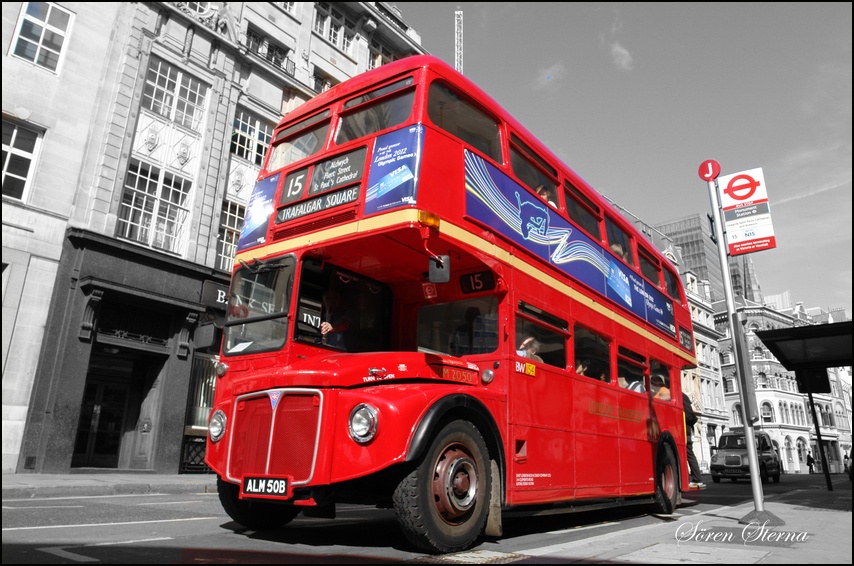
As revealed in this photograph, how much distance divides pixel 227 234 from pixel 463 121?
1487 cm

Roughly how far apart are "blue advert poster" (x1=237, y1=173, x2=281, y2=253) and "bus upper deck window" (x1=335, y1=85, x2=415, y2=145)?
105 cm

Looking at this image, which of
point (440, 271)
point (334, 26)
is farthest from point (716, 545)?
point (334, 26)

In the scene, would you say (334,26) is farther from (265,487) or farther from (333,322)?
(265,487)

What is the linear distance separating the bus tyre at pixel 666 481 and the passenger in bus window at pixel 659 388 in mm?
871

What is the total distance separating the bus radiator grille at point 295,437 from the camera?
4754 millimetres

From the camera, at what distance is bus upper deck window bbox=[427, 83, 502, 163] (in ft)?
20.0

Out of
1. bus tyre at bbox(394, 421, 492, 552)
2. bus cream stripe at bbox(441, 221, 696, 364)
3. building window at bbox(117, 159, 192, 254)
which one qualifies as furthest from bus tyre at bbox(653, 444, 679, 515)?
building window at bbox(117, 159, 192, 254)

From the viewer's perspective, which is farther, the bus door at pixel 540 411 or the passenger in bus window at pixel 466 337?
the passenger in bus window at pixel 466 337

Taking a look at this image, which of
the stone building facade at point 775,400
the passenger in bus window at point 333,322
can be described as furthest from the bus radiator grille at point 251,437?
the stone building facade at point 775,400

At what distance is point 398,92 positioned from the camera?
6242mm

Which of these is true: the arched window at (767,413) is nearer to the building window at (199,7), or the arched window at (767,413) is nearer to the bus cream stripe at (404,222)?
the building window at (199,7)

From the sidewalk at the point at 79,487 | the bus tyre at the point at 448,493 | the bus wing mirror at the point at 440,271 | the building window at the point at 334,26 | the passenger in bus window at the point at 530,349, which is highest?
the building window at the point at 334,26

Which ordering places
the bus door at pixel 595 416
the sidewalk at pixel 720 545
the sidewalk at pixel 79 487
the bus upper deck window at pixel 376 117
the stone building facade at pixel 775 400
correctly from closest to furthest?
the sidewalk at pixel 720 545
the bus upper deck window at pixel 376 117
the bus door at pixel 595 416
the sidewalk at pixel 79 487
the stone building facade at pixel 775 400

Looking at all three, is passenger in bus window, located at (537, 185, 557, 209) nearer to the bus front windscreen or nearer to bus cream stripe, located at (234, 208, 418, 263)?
bus cream stripe, located at (234, 208, 418, 263)
